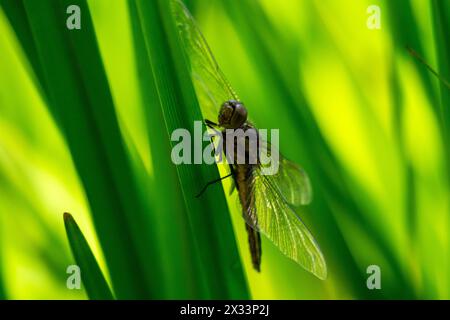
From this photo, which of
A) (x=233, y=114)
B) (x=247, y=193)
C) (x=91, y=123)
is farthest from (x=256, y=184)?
(x=91, y=123)

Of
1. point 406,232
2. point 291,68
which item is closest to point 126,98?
point 291,68

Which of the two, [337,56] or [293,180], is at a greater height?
[337,56]

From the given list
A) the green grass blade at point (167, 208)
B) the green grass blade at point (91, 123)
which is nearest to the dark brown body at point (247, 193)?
the green grass blade at point (167, 208)

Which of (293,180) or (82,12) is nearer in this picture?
(82,12)

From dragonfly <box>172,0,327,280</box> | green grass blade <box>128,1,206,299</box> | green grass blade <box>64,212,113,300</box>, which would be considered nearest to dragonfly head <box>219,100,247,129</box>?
dragonfly <box>172,0,327,280</box>

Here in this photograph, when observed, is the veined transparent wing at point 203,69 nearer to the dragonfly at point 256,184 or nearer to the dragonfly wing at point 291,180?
the dragonfly at point 256,184

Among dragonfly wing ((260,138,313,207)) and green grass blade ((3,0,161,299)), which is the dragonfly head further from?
green grass blade ((3,0,161,299))

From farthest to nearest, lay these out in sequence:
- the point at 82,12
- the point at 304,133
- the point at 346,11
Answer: the point at 346,11
the point at 304,133
the point at 82,12

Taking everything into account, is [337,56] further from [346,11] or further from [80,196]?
[80,196]
